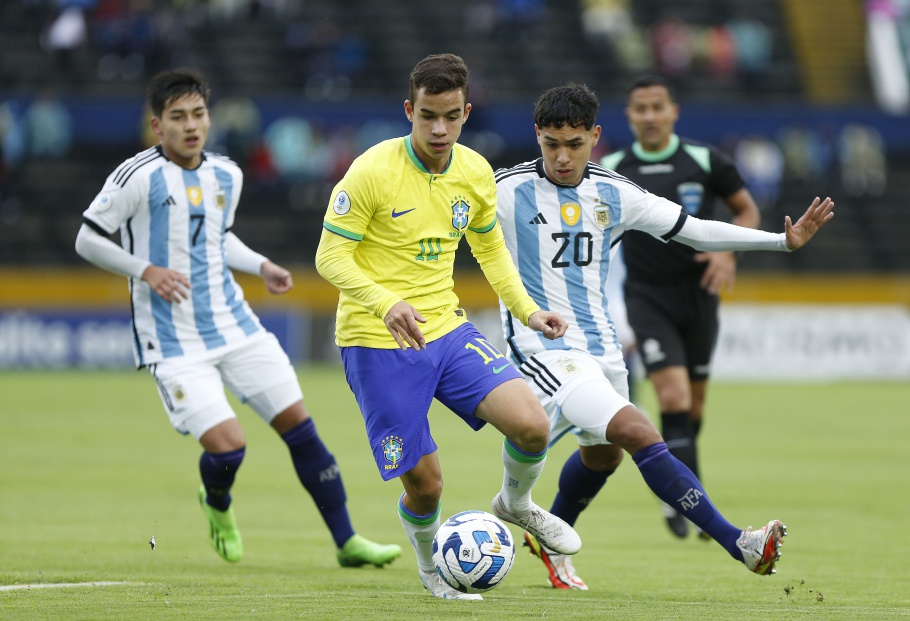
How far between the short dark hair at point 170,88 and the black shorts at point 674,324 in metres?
3.07

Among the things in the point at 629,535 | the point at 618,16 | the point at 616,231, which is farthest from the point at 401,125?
the point at 616,231

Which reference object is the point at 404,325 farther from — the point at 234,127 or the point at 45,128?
the point at 45,128

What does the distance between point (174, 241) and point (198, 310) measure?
1.28 feet

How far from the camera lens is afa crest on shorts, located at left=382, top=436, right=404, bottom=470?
6.23 metres

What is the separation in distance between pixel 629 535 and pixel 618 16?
2117cm

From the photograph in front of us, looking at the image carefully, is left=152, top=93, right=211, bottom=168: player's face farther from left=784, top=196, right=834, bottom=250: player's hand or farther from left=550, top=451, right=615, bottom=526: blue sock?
left=784, top=196, right=834, bottom=250: player's hand

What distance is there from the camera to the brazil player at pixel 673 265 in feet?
28.8

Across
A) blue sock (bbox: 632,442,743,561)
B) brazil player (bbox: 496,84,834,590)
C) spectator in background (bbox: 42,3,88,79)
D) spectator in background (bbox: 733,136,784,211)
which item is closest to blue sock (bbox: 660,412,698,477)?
brazil player (bbox: 496,84,834,590)

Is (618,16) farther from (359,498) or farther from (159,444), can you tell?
(359,498)

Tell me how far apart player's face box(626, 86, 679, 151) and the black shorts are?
95 centimetres

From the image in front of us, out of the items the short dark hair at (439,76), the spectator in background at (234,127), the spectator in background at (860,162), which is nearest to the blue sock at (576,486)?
the short dark hair at (439,76)

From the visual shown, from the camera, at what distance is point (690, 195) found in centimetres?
897

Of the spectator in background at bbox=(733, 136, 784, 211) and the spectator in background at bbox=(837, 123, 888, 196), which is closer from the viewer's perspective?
the spectator in background at bbox=(733, 136, 784, 211)

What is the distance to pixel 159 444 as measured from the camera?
14.6 meters
